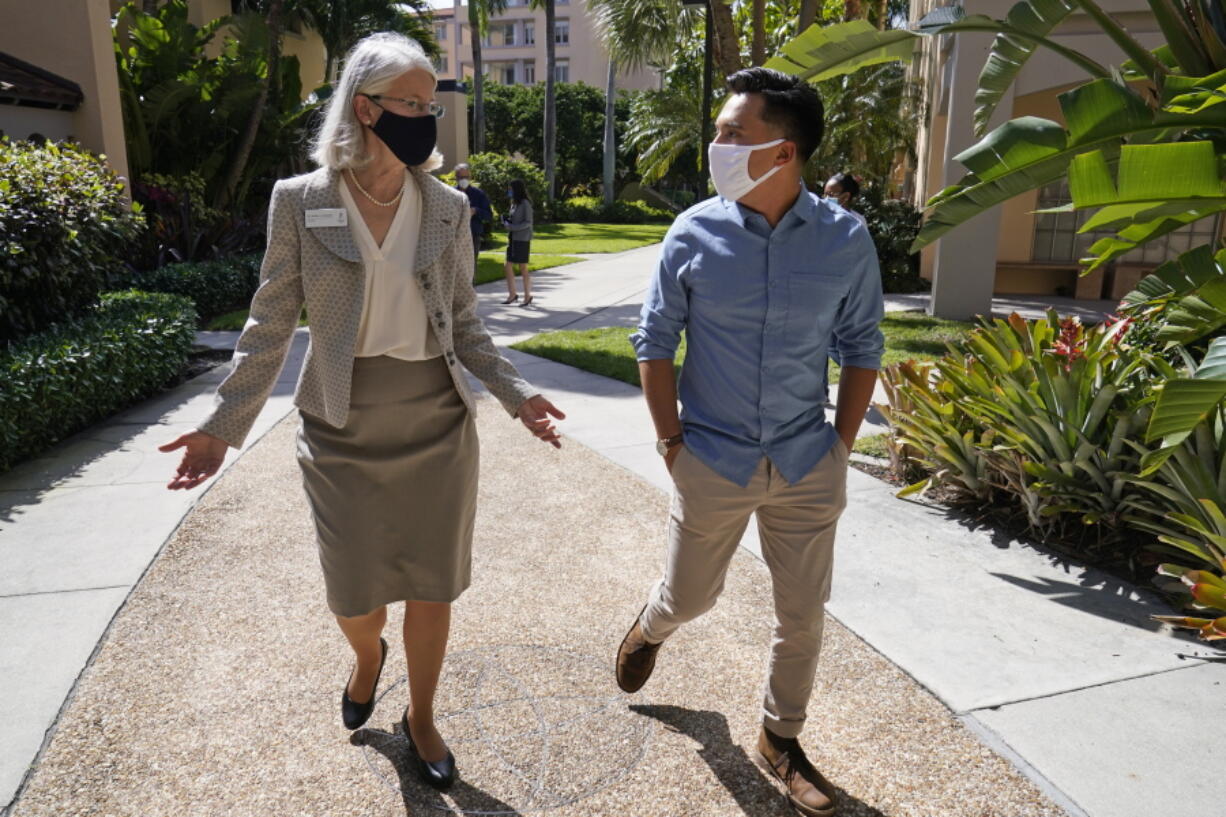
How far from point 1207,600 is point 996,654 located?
2.60ft

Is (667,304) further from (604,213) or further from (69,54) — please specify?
(604,213)

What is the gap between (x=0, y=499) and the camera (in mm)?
5391

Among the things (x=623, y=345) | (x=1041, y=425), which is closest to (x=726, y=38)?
(x=623, y=345)

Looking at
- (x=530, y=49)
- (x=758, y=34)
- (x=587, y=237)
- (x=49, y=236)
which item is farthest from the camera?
(x=530, y=49)

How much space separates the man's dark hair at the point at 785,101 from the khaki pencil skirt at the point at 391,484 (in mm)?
1154

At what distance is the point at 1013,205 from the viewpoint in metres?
15.2

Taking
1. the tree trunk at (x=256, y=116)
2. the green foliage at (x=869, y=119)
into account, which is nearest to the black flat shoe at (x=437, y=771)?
the tree trunk at (x=256, y=116)

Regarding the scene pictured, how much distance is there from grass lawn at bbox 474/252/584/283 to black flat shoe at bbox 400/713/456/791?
565 inches

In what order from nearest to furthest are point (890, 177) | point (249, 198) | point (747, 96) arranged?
point (747, 96)
point (249, 198)
point (890, 177)

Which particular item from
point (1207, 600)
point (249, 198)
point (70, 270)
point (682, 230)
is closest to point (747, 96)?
point (682, 230)

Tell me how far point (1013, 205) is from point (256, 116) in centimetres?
1214

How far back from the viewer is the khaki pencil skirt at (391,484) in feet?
8.85

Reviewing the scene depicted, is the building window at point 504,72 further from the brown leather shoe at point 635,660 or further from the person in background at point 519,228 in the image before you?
the brown leather shoe at point 635,660

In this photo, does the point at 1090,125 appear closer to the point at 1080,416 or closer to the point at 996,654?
the point at 1080,416
